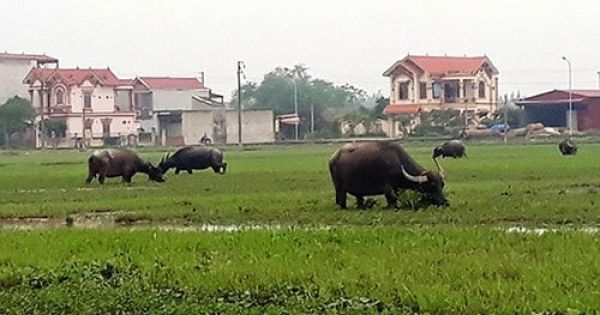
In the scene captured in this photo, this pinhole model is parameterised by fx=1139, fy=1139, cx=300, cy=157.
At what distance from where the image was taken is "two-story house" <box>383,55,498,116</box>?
9012 centimetres

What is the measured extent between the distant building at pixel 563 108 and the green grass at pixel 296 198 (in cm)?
5260

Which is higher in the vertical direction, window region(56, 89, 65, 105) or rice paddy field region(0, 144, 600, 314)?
window region(56, 89, 65, 105)

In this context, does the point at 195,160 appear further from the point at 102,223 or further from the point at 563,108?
the point at 563,108

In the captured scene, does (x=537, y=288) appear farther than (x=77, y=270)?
No

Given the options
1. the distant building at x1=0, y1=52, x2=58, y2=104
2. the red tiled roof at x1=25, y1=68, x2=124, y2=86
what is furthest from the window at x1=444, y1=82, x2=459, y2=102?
the distant building at x1=0, y1=52, x2=58, y2=104

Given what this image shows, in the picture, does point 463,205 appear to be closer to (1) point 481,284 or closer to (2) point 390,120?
(1) point 481,284

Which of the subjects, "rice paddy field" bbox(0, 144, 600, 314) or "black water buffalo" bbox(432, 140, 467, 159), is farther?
"black water buffalo" bbox(432, 140, 467, 159)

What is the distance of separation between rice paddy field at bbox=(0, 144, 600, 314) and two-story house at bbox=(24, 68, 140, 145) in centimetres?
7019

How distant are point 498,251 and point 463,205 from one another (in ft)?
23.9

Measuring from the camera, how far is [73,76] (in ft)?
299

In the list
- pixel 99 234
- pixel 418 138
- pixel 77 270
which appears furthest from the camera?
pixel 418 138

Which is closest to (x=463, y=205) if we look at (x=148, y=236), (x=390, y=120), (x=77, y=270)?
(x=148, y=236)

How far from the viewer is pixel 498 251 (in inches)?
461

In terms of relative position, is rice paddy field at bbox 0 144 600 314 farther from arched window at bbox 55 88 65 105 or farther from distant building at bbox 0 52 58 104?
distant building at bbox 0 52 58 104
